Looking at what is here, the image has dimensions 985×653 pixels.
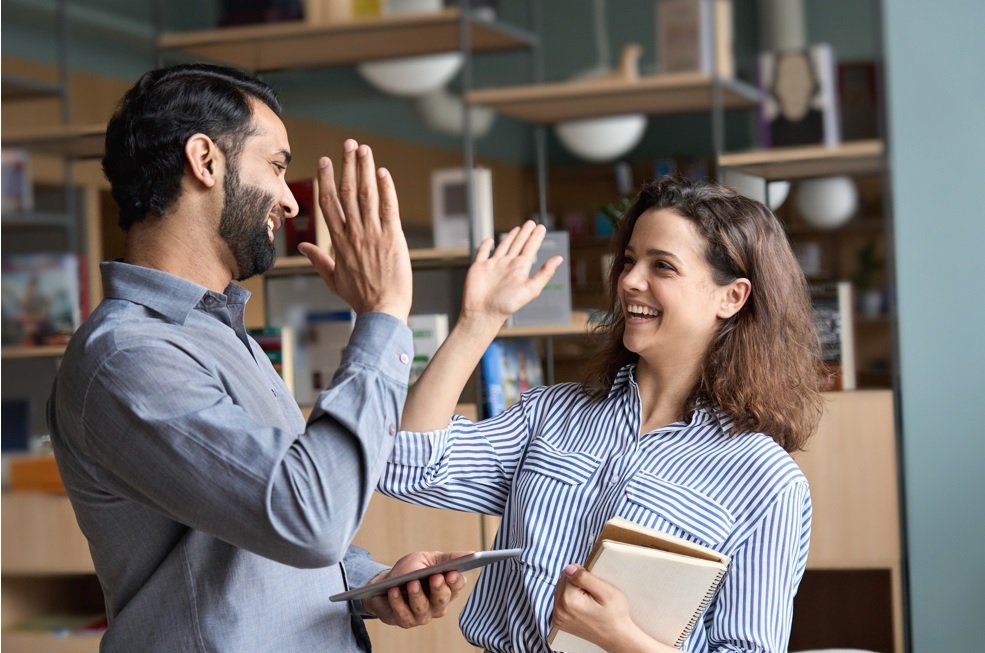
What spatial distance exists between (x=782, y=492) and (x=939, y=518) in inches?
84.1

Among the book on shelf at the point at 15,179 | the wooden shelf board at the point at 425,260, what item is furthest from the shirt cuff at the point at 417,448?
the book on shelf at the point at 15,179

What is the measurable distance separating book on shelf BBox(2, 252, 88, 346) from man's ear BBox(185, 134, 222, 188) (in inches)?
91.9

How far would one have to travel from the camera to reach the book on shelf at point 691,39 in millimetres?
3891

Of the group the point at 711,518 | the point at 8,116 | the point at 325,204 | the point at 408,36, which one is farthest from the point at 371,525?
the point at 8,116

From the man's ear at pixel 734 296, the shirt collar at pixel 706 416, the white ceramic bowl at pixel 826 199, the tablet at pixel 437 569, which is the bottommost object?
the tablet at pixel 437 569

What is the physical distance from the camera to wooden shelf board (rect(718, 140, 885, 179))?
10.4ft

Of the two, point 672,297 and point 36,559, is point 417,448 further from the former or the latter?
point 36,559

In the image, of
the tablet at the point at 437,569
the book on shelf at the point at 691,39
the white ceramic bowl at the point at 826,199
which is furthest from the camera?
the white ceramic bowl at the point at 826,199

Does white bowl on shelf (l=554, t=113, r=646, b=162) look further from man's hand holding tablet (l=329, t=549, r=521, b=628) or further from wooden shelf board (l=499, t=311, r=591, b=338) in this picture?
man's hand holding tablet (l=329, t=549, r=521, b=628)

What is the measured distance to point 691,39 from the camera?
392 cm

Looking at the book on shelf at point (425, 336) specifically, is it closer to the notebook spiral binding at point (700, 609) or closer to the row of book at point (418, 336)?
the row of book at point (418, 336)

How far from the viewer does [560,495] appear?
4.95ft

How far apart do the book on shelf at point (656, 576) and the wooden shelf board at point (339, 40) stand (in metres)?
2.41

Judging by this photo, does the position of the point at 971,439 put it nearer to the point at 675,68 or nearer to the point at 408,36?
the point at 675,68
